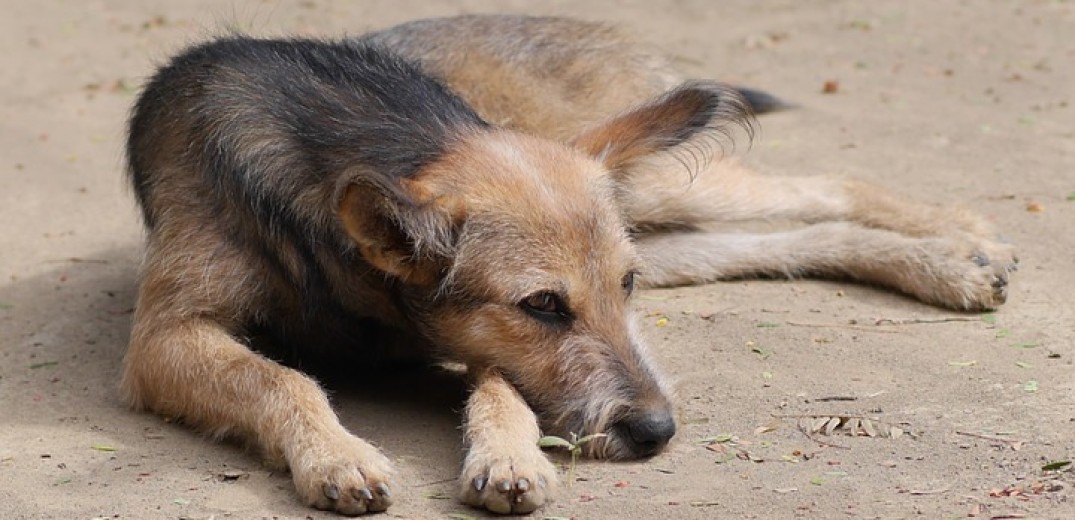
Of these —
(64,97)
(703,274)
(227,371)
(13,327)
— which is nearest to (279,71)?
(227,371)

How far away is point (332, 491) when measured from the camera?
16.3 feet

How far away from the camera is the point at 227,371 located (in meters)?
5.79

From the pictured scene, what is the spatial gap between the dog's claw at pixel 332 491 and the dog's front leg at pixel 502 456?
399 millimetres

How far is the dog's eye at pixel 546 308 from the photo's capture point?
214 inches

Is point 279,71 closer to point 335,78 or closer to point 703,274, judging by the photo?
point 335,78

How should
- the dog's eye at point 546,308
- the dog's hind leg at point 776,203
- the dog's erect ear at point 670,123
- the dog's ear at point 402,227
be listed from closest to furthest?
1. the dog's ear at point 402,227
2. the dog's eye at point 546,308
3. the dog's erect ear at point 670,123
4. the dog's hind leg at point 776,203

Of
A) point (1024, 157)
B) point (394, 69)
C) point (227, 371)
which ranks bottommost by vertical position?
point (1024, 157)

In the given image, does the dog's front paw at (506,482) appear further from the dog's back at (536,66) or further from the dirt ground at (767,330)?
the dog's back at (536,66)

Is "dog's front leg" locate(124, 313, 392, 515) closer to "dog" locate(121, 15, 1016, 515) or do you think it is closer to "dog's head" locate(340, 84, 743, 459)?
"dog" locate(121, 15, 1016, 515)

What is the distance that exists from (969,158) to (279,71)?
4771 mm

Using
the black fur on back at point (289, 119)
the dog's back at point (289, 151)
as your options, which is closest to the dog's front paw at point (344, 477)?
the dog's back at point (289, 151)

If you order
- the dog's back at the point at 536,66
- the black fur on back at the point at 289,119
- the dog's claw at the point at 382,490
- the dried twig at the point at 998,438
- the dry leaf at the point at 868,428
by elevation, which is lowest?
the dried twig at the point at 998,438

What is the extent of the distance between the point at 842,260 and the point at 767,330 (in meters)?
0.99

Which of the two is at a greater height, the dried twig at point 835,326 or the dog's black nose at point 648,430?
the dog's black nose at point 648,430
